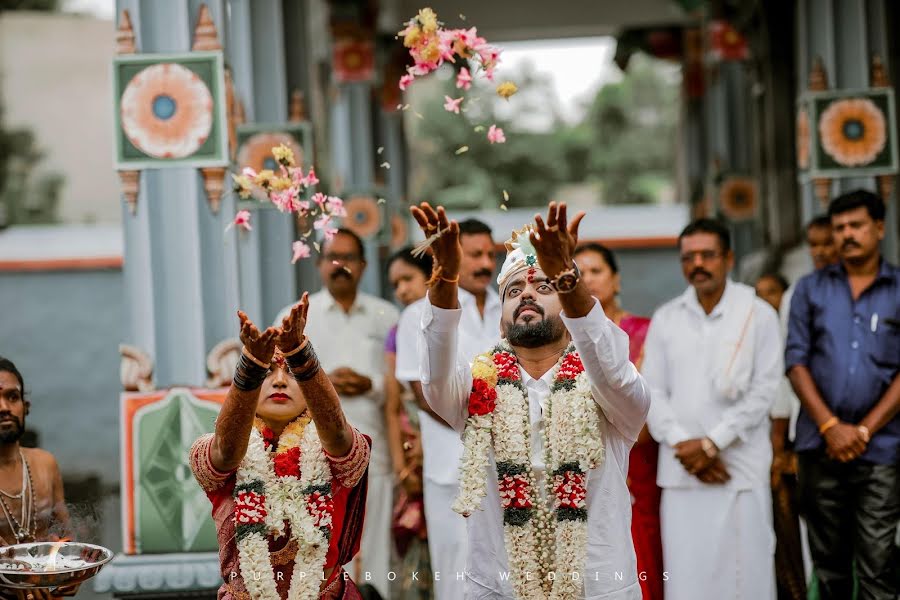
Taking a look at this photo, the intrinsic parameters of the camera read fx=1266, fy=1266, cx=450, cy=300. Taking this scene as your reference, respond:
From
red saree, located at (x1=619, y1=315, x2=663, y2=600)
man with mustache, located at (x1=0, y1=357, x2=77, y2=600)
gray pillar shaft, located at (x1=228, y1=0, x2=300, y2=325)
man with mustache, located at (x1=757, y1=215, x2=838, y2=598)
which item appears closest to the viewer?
man with mustache, located at (x1=0, y1=357, x2=77, y2=600)

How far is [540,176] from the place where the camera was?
27.3 metres

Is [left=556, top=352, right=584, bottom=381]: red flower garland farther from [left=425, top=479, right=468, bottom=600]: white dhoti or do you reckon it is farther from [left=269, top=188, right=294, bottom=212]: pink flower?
[left=425, top=479, right=468, bottom=600]: white dhoti

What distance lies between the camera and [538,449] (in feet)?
13.1

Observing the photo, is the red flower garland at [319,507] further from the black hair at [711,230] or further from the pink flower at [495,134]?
the black hair at [711,230]

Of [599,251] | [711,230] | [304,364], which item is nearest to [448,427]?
[599,251]

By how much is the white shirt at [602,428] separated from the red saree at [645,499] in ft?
5.46

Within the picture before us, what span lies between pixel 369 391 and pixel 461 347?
110 centimetres

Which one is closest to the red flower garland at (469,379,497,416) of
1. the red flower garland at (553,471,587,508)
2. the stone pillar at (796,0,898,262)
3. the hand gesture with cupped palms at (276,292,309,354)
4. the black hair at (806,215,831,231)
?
the red flower garland at (553,471,587,508)

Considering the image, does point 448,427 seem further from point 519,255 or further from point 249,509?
point 249,509

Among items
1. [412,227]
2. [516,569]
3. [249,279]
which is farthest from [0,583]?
[412,227]

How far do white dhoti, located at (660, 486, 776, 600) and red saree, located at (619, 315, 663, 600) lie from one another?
11 centimetres

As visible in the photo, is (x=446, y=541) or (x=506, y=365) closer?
(x=506, y=365)

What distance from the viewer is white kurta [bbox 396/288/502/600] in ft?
18.5

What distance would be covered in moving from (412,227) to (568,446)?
11526mm
